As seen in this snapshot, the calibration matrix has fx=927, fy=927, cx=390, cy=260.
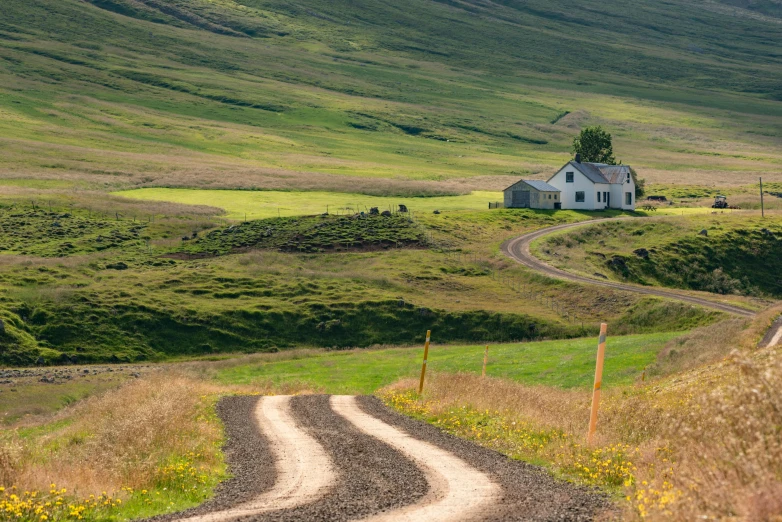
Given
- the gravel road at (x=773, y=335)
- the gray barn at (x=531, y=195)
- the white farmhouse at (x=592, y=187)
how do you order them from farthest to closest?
the white farmhouse at (x=592, y=187) < the gray barn at (x=531, y=195) < the gravel road at (x=773, y=335)

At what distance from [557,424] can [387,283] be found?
6467 cm

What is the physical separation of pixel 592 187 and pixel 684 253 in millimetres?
36213

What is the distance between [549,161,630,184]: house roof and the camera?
438 ft

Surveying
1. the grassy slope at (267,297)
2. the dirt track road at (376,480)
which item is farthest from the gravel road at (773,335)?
the grassy slope at (267,297)

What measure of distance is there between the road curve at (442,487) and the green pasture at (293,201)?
9761 cm

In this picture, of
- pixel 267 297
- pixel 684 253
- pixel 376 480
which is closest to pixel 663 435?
pixel 376 480

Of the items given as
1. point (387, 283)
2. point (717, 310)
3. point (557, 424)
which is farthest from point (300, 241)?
point (557, 424)

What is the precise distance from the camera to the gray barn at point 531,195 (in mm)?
131125

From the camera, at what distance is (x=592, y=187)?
13275cm

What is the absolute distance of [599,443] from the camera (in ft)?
56.5

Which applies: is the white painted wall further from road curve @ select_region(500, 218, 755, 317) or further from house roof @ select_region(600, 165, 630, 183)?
road curve @ select_region(500, 218, 755, 317)

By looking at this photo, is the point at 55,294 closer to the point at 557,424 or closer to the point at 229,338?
the point at 229,338

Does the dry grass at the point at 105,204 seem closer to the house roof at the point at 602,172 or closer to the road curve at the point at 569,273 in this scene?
the road curve at the point at 569,273

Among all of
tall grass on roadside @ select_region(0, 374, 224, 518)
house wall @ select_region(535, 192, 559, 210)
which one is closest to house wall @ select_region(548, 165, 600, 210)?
house wall @ select_region(535, 192, 559, 210)
